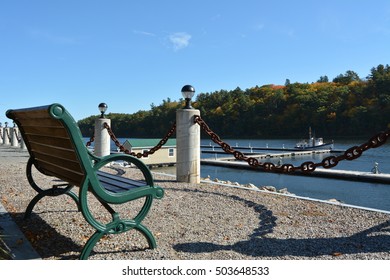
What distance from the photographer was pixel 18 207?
18.9ft

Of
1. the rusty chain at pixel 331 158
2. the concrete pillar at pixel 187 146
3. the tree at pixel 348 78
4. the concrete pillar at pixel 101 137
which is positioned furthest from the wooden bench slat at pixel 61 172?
the tree at pixel 348 78

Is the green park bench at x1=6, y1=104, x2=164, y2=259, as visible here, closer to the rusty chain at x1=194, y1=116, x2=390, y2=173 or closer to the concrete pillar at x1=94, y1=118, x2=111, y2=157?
the rusty chain at x1=194, y1=116, x2=390, y2=173

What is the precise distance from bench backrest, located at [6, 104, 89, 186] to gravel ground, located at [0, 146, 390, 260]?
730mm

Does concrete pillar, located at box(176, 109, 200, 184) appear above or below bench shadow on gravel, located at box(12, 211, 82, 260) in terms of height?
above

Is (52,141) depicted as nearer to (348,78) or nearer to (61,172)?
(61,172)

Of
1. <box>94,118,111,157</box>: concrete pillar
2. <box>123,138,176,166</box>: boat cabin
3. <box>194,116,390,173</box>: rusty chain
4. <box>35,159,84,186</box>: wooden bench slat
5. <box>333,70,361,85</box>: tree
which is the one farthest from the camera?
<box>333,70,361,85</box>: tree

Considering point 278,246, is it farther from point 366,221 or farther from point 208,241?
point 366,221

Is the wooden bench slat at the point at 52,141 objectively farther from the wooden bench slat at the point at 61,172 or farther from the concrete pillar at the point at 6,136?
the concrete pillar at the point at 6,136

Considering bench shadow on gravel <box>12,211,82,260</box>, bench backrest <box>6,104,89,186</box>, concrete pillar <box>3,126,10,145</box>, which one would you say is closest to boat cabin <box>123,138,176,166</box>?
concrete pillar <box>3,126,10,145</box>

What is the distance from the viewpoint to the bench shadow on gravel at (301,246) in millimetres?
3818

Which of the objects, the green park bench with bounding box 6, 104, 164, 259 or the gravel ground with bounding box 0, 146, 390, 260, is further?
the gravel ground with bounding box 0, 146, 390, 260

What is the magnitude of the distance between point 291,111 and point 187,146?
89.4 meters

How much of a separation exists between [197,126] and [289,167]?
9.82 ft

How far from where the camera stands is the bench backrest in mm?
3021
